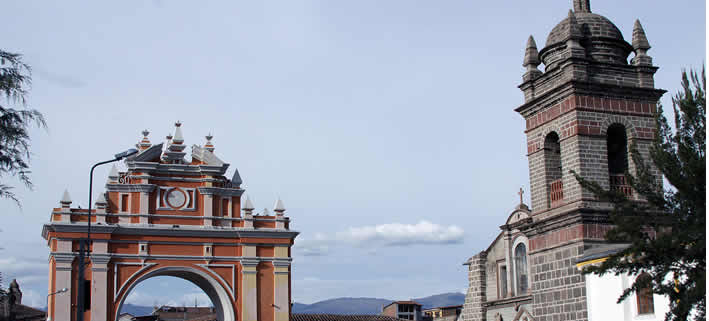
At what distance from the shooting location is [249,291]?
3622 centimetres

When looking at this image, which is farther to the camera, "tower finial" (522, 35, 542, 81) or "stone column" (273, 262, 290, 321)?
"stone column" (273, 262, 290, 321)

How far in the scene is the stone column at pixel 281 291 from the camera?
36.3 m

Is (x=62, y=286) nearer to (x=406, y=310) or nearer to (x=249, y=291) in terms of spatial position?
(x=249, y=291)

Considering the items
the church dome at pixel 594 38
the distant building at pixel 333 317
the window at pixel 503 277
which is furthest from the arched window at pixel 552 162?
the distant building at pixel 333 317

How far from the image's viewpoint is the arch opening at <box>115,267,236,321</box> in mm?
35344

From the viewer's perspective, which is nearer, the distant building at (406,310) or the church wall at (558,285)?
the church wall at (558,285)

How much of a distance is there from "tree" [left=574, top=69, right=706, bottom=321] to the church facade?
4.61 meters

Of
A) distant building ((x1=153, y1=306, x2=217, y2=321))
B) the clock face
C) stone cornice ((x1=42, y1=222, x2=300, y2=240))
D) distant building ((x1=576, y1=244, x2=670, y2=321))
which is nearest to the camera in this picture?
distant building ((x1=576, y1=244, x2=670, y2=321))

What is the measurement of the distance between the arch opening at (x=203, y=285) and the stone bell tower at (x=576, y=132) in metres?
18.5

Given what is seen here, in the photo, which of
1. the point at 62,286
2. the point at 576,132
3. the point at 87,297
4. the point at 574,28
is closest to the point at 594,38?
the point at 574,28

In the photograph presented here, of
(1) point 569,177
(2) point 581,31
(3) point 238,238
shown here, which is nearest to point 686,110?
(1) point 569,177

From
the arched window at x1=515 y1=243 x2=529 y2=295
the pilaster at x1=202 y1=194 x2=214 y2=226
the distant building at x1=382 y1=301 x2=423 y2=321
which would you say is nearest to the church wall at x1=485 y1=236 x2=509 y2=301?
the arched window at x1=515 y1=243 x2=529 y2=295

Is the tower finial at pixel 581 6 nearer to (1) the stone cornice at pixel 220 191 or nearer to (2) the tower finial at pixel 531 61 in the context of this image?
(2) the tower finial at pixel 531 61

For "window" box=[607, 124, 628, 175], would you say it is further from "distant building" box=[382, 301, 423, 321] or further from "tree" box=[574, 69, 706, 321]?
"distant building" box=[382, 301, 423, 321]
